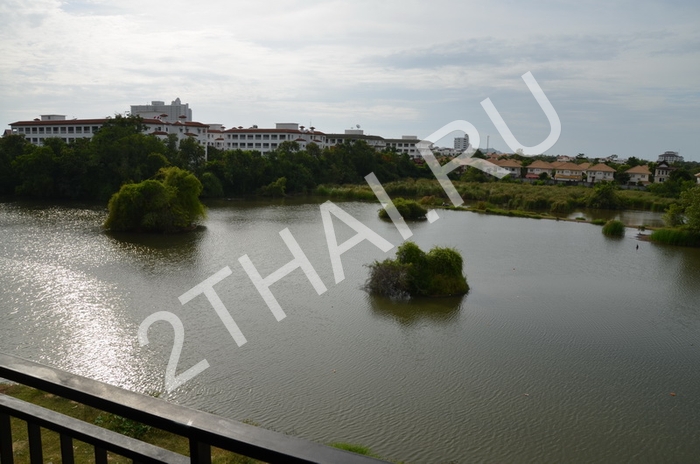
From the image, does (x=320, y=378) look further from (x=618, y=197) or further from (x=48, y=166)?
(x=618, y=197)

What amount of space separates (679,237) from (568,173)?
38631mm

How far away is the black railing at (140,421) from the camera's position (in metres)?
0.97

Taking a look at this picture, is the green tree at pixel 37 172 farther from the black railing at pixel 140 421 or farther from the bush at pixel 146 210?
the black railing at pixel 140 421

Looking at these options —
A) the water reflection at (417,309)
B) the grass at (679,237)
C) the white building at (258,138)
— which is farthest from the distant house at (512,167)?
the water reflection at (417,309)

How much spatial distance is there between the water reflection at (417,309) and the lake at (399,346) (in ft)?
0.22

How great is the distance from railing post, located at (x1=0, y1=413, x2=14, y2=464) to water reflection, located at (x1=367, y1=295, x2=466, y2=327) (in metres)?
10.3

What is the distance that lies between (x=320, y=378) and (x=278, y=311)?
3572 mm

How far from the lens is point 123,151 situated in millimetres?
32469

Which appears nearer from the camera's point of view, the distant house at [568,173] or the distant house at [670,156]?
the distant house at [568,173]

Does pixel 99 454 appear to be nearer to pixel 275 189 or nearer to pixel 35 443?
pixel 35 443

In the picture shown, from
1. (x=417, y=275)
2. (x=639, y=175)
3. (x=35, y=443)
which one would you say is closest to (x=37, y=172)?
(x=417, y=275)

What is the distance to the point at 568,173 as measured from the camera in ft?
198

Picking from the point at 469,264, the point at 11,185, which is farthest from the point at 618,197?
the point at 11,185

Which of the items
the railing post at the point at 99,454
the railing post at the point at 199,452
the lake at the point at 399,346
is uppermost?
the railing post at the point at 199,452
